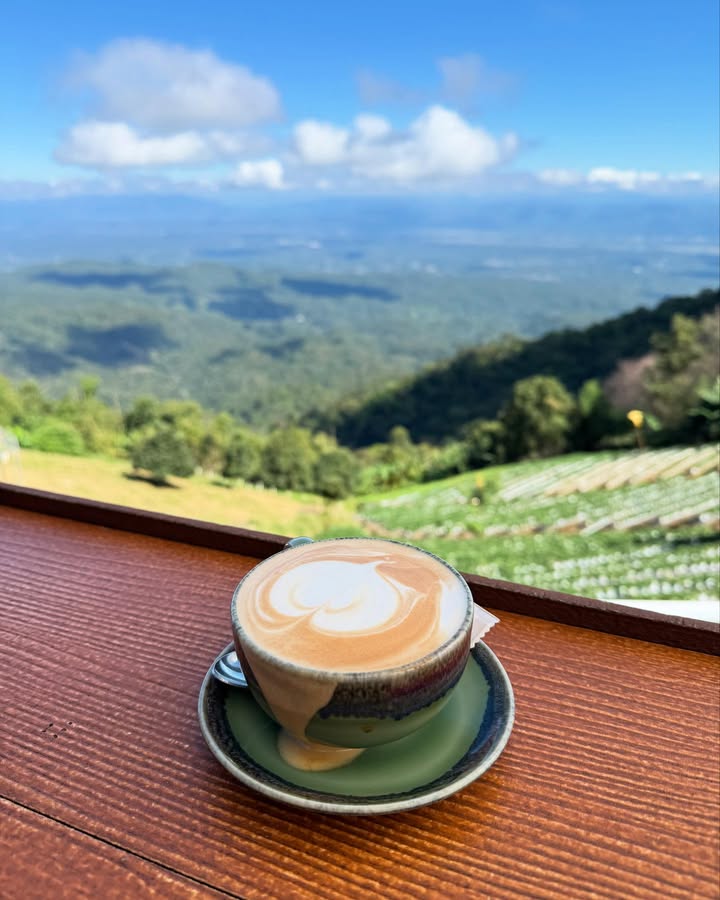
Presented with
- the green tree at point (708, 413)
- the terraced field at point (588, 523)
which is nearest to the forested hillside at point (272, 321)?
the terraced field at point (588, 523)

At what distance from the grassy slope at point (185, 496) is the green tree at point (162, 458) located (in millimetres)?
239

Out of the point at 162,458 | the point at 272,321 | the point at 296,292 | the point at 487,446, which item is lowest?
the point at 487,446

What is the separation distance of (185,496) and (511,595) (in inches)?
426

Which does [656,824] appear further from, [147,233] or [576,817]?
[147,233]

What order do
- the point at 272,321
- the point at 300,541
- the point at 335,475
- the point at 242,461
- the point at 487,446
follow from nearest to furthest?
the point at 300,541 < the point at 335,475 < the point at 487,446 < the point at 242,461 < the point at 272,321

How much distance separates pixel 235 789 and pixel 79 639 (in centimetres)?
17

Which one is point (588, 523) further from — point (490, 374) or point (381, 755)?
point (490, 374)

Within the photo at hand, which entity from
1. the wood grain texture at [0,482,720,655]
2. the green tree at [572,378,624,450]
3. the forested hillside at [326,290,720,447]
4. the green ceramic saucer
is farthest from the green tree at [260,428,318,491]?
the green ceramic saucer

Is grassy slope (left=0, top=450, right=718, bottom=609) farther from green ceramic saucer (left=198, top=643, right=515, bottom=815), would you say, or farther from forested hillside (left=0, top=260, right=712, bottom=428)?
forested hillside (left=0, top=260, right=712, bottom=428)

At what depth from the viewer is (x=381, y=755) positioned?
0.29 meters

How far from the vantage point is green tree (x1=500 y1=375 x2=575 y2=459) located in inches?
462

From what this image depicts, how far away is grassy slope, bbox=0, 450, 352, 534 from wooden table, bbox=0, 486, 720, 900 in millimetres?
8739

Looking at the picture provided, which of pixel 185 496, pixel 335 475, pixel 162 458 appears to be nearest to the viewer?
pixel 185 496

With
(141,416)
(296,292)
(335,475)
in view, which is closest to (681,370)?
(335,475)
